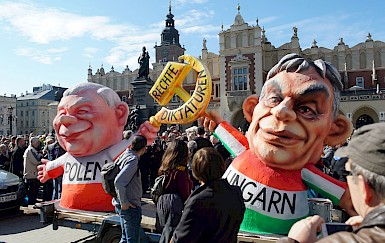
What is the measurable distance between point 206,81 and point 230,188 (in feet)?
8.53

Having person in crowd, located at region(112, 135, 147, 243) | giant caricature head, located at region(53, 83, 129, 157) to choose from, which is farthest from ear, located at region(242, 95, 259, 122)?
giant caricature head, located at region(53, 83, 129, 157)

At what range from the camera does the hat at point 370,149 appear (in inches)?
52.4

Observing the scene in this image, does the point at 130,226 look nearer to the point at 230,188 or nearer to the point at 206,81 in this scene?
the point at 230,188

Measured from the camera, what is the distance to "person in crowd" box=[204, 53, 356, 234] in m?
3.59

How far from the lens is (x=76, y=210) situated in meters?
5.30

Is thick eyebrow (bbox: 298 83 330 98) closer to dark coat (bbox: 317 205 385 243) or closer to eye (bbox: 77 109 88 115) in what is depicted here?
dark coat (bbox: 317 205 385 243)

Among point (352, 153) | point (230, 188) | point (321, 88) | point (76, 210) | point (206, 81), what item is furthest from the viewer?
point (76, 210)

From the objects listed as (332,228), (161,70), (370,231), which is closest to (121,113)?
(332,228)

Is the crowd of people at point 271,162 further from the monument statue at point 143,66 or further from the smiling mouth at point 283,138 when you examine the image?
the monument statue at point 143,66

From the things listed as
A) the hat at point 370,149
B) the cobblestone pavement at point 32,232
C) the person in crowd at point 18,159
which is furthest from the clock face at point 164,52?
the hat at point 370,149

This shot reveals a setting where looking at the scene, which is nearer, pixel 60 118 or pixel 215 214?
pixel 215 214

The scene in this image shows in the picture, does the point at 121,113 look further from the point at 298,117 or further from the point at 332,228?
the point at 332,228

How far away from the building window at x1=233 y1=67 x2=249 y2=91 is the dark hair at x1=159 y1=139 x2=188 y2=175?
1016 inches

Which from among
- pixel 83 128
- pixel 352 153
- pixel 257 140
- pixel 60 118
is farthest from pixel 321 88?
pixel 60 118
